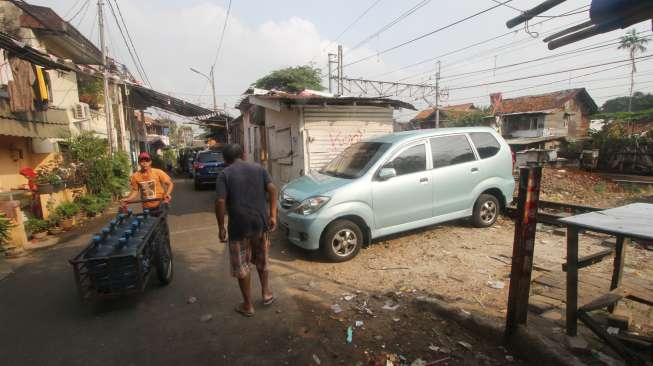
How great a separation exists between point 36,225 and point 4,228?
1427 millimetres

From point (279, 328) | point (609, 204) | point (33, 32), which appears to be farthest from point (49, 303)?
point (609, 204)

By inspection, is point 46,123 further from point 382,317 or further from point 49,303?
point 382,317

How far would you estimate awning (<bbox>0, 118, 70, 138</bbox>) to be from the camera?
7.24m

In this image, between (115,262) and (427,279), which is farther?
(427,279)

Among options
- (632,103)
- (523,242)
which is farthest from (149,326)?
(632,103)

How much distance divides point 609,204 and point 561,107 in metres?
27.0

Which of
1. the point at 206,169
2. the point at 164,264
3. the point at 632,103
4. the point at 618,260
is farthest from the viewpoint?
the point at 632,103

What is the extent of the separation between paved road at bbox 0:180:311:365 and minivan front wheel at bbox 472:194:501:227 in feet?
12.7

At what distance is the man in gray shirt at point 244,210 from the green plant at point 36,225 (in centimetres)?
658

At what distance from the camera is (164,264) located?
445cm

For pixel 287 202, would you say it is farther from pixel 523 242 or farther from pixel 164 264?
pixel 523 242

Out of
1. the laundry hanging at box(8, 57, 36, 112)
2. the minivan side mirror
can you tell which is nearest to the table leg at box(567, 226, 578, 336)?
the minivan side mirror

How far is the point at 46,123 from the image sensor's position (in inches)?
350

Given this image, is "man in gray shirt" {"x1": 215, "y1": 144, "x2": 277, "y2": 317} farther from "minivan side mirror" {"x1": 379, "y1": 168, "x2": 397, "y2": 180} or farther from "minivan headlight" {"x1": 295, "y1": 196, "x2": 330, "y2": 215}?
"minivan side mirror" {"x1": 379, "y1": 168, "x2": 397, "y2": 180}
